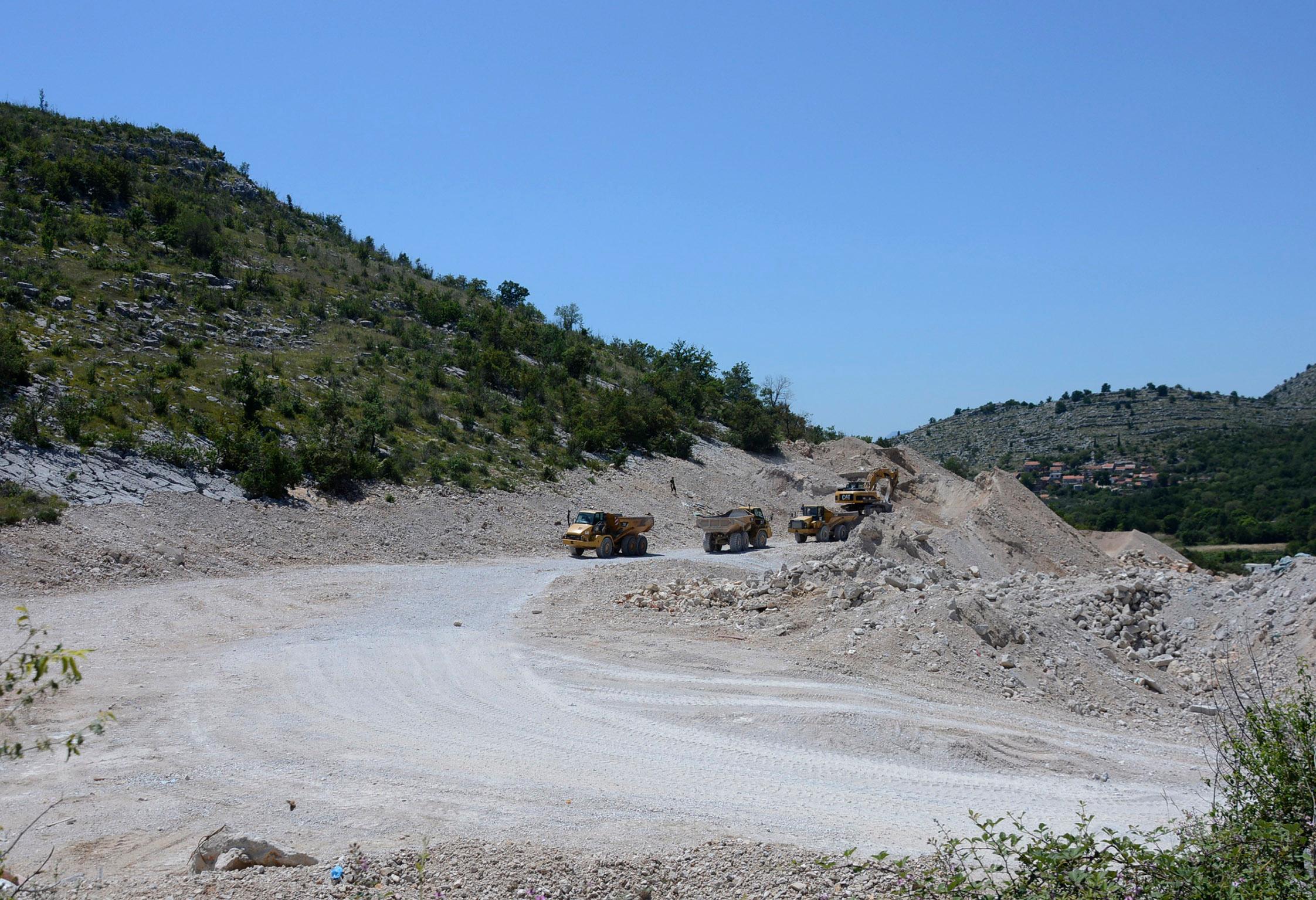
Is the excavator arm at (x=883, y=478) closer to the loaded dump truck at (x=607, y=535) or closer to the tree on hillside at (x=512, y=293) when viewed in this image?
the loaded dump truck at (x=607, y=535)

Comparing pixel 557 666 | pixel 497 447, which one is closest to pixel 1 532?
pixel 557 666

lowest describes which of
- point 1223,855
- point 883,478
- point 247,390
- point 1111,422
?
point 1223,855

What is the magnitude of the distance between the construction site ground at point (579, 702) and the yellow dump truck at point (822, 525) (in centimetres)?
892

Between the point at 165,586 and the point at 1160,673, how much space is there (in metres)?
21.1

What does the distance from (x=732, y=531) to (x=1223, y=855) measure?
2754 centimetres

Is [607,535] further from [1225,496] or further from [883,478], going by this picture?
[1225,496]

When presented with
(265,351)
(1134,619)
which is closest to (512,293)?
(265,351)

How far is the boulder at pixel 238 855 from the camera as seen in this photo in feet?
21.1

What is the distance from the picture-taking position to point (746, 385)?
226 ft

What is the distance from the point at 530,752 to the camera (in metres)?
9.94

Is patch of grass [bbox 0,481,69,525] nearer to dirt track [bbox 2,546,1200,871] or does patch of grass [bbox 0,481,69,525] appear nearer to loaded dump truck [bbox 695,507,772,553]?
dirt track [bbox 2,546,1200,871]

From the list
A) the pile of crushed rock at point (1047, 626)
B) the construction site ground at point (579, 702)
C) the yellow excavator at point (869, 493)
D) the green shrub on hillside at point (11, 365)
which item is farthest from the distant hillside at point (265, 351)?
the pile of crushed rock at point (1047, 626)

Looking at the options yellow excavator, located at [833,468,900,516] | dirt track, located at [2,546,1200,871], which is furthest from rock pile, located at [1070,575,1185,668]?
yellow excavator, located at [833,468,900,516]

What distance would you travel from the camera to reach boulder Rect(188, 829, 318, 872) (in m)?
6.43
